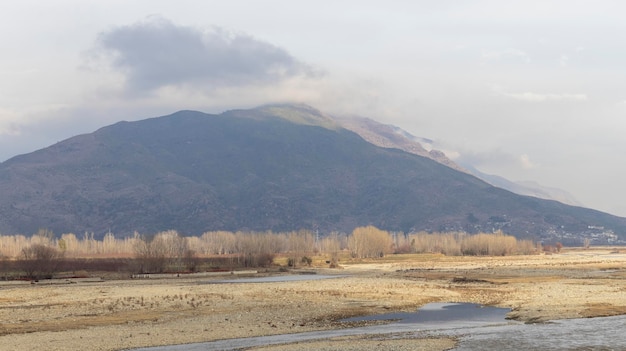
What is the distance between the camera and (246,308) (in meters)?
66.0

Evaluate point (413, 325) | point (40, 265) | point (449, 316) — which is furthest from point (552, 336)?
point (40, 265)

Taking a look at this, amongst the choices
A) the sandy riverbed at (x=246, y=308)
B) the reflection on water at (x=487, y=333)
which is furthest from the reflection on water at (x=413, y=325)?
the sandy riverbed at (x=246, y=308)

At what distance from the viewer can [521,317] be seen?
5547 cm

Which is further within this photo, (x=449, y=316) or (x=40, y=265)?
(x=40, y=265)

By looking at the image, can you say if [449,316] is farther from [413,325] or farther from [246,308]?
[246,308]

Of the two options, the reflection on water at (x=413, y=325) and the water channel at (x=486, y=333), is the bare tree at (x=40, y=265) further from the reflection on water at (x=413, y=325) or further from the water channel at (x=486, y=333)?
the water channel at (x=486, y=333)

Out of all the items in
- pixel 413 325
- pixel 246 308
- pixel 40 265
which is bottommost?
pixel 413 325

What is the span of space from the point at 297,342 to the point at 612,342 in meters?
18.8

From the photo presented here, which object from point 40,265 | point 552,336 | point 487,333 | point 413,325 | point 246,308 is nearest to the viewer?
point 552,336

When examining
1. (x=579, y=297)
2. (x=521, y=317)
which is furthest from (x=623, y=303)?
(x=521, y=317)

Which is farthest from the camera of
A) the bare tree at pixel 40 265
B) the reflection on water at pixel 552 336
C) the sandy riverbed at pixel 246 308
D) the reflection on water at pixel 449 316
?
the bare tree at pixel 40 265

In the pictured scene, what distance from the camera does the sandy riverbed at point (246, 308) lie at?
156ft

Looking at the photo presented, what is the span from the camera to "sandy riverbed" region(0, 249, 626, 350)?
47.5 meters

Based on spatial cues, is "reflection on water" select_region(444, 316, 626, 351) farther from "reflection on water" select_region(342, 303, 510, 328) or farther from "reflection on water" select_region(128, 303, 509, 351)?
"reflection on water" select_region(342, 303, 510, 328)
